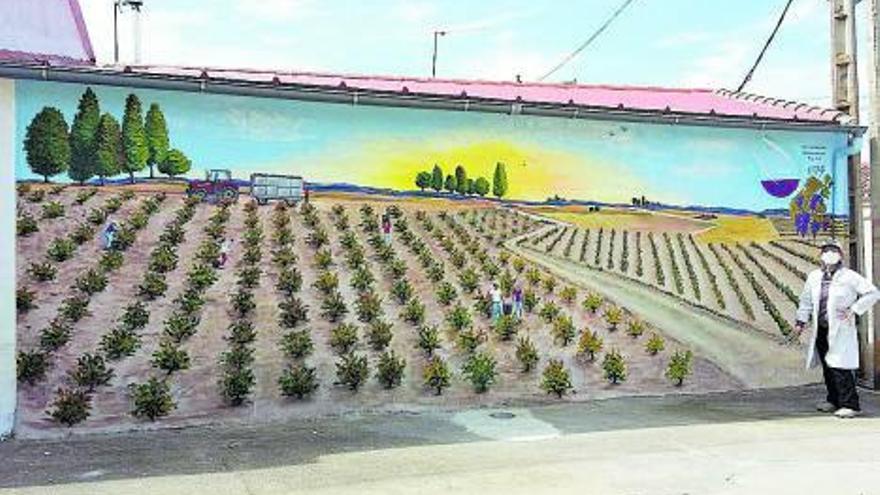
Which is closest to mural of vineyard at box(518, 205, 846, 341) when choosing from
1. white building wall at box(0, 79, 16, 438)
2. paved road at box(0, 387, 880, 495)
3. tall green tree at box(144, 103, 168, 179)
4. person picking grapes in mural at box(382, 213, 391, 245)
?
person picking grapes in mural at box(382, 213, 391, 245)

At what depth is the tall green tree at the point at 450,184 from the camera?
363 inches

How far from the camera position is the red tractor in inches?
331

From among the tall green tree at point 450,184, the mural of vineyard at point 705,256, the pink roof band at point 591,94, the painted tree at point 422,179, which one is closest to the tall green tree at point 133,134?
the pink roof band at point 591,94

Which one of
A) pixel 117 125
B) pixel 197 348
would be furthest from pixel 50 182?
pixel 197 348

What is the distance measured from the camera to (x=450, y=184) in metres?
9.24

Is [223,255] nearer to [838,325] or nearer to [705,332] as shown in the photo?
[705,332]

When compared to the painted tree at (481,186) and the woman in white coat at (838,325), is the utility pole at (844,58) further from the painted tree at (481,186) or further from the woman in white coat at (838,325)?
the painted tree at (481,186)

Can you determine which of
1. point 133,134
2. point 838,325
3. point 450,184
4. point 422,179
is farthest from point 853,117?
point 133,134

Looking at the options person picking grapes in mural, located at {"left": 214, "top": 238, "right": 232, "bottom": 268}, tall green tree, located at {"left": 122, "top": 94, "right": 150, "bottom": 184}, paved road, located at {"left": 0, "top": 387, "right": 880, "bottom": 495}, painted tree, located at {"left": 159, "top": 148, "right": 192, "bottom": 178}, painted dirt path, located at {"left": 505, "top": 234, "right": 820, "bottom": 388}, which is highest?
tall green tree, located at {"left": 122, "top": 94, "right": 150, "bottom": 184}

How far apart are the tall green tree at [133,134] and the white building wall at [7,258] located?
3.03 ft

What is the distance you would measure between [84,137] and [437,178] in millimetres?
3358

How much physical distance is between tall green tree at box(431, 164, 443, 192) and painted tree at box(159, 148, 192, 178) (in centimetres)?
240

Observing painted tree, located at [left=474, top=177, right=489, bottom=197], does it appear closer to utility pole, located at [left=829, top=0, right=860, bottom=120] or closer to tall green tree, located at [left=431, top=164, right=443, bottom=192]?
tall green tree, located at [left=431, top=164, right=443, bottom=192]

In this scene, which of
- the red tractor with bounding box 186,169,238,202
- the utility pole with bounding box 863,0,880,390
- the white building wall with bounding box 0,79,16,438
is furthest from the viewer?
the utility pole with bounding box 863,0,880,390
